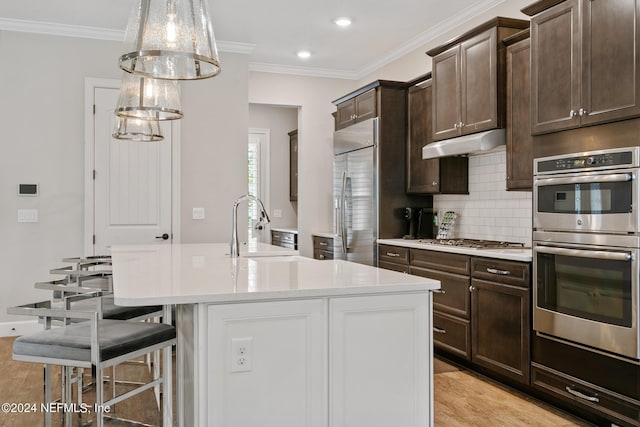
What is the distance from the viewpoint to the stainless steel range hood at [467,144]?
384 centimetres

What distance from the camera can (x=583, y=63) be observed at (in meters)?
2.90

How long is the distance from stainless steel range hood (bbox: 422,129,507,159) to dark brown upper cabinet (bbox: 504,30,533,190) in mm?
105

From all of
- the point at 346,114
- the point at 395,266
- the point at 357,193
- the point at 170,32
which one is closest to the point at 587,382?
the point at 395,266

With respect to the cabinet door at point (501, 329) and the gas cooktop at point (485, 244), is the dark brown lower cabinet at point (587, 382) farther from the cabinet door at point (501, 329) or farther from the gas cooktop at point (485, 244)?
the gas cooktop at point (485, 244)

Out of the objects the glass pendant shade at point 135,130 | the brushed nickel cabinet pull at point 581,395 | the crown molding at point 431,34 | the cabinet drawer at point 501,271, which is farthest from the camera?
the crown molding at point 431,34

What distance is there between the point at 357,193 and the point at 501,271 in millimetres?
2242

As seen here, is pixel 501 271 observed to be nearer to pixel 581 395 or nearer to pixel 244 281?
pixel 581 395

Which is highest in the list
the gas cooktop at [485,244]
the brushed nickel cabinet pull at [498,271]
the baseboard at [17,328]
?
the gas cooktop at [485,244]

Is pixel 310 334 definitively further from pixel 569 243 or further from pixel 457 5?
pixel 457 5

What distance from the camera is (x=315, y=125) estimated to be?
6637 millimetres

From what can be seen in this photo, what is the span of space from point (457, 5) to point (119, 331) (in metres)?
3.82

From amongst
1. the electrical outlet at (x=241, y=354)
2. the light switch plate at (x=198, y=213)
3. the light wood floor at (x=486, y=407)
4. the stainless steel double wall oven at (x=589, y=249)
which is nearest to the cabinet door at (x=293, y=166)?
the light switch plate at (x=198, y=213)

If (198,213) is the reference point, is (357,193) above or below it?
above

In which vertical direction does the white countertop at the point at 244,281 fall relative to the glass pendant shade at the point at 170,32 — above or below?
below
